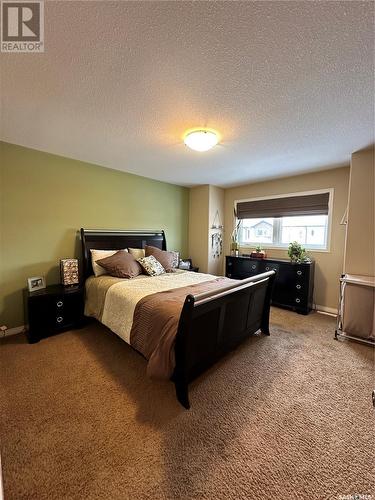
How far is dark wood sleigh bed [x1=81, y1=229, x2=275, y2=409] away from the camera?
5.29ft

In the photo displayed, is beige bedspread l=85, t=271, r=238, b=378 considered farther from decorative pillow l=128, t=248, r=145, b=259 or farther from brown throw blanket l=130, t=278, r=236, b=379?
decorative pillow l=128, t=248, r=145, b=259

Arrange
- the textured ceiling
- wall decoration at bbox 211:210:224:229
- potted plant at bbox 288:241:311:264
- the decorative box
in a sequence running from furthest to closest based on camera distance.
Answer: wall decoration at bbox 211:210:224:229, potted plant at bbox 288:241:311:264, the decorative box, the textured ceiling

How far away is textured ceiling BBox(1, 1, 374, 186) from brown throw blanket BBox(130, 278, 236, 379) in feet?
5.79

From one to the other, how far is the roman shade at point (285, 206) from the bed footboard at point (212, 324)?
1835mm

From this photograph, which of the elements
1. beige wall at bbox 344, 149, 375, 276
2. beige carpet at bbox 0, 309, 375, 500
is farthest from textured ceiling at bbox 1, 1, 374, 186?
beige carpet at bbox 0, 309, 375, 500

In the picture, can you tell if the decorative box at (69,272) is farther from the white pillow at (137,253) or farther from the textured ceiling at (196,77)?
the textured ceiling at (196,77)

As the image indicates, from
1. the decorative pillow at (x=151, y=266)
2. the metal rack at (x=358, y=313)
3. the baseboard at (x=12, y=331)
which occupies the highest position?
the decorative pillow at (x=151, y=266)

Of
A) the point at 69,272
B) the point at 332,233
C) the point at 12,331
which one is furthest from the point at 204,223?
the point at 12,331

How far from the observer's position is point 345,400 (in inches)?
68.2

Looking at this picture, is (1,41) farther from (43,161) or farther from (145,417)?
(145,417)

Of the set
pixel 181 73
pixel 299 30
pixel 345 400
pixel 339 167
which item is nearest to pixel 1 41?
pixel 181 73

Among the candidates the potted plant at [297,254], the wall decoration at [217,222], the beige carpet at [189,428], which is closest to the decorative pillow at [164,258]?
the wall decoration at [217,222]

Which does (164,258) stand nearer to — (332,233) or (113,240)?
(113,240)

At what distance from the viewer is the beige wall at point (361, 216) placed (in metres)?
A: 2.72
